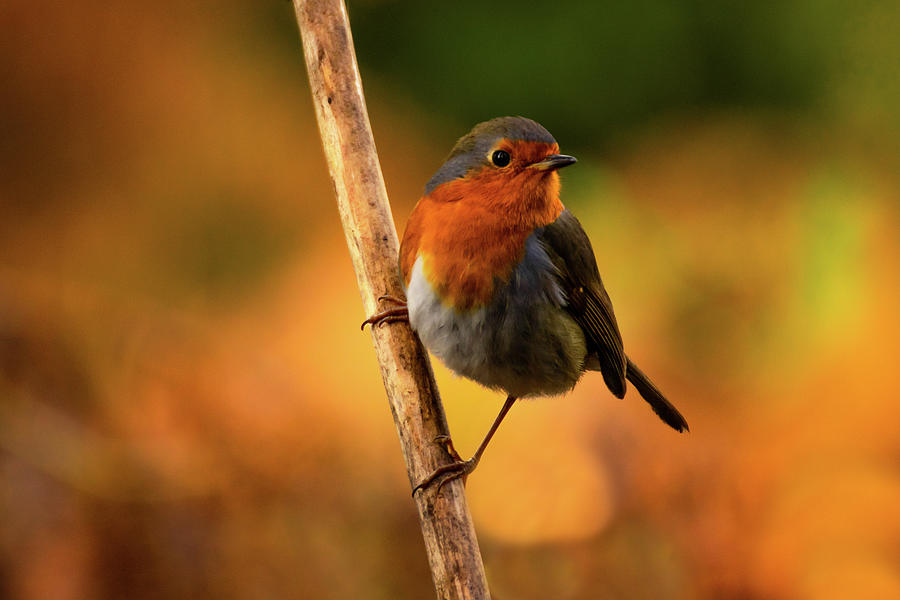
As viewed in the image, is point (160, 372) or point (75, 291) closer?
point (160, 372)

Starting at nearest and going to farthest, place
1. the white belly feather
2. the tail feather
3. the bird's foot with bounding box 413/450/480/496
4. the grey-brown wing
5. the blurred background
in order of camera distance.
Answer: the bird's foot with bounding box 413/450/480/496 < the white belly feather < the grey-brown wing < the tail feather < the blurred background

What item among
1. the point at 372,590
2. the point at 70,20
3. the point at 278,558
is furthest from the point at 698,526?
the point at 70,20

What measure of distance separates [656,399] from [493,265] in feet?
2.49

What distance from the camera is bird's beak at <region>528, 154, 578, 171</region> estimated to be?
1929 mm

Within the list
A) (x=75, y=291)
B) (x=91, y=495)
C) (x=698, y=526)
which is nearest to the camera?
(x=91, y=495)

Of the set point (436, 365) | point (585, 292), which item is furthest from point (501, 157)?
point (436, 365)

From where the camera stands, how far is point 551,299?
2078 millimetres

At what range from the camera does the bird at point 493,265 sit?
1955 millimetres

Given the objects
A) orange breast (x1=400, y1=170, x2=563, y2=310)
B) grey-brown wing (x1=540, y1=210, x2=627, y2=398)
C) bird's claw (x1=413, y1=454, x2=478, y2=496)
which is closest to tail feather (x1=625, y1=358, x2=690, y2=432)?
grey-brown wing (x1=540, y1=210, x2=627, y2=398)

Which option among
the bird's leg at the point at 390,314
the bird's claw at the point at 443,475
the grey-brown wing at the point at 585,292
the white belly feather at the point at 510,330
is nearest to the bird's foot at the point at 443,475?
the bird's claw at the point at 443,475

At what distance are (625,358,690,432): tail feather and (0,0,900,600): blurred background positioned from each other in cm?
47

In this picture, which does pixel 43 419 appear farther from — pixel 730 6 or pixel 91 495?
pixel 730 6

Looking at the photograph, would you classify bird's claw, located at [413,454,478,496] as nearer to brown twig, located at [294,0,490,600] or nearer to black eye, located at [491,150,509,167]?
brown twig, located at [294,0,490,600]

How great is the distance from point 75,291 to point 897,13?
10.5 feet
